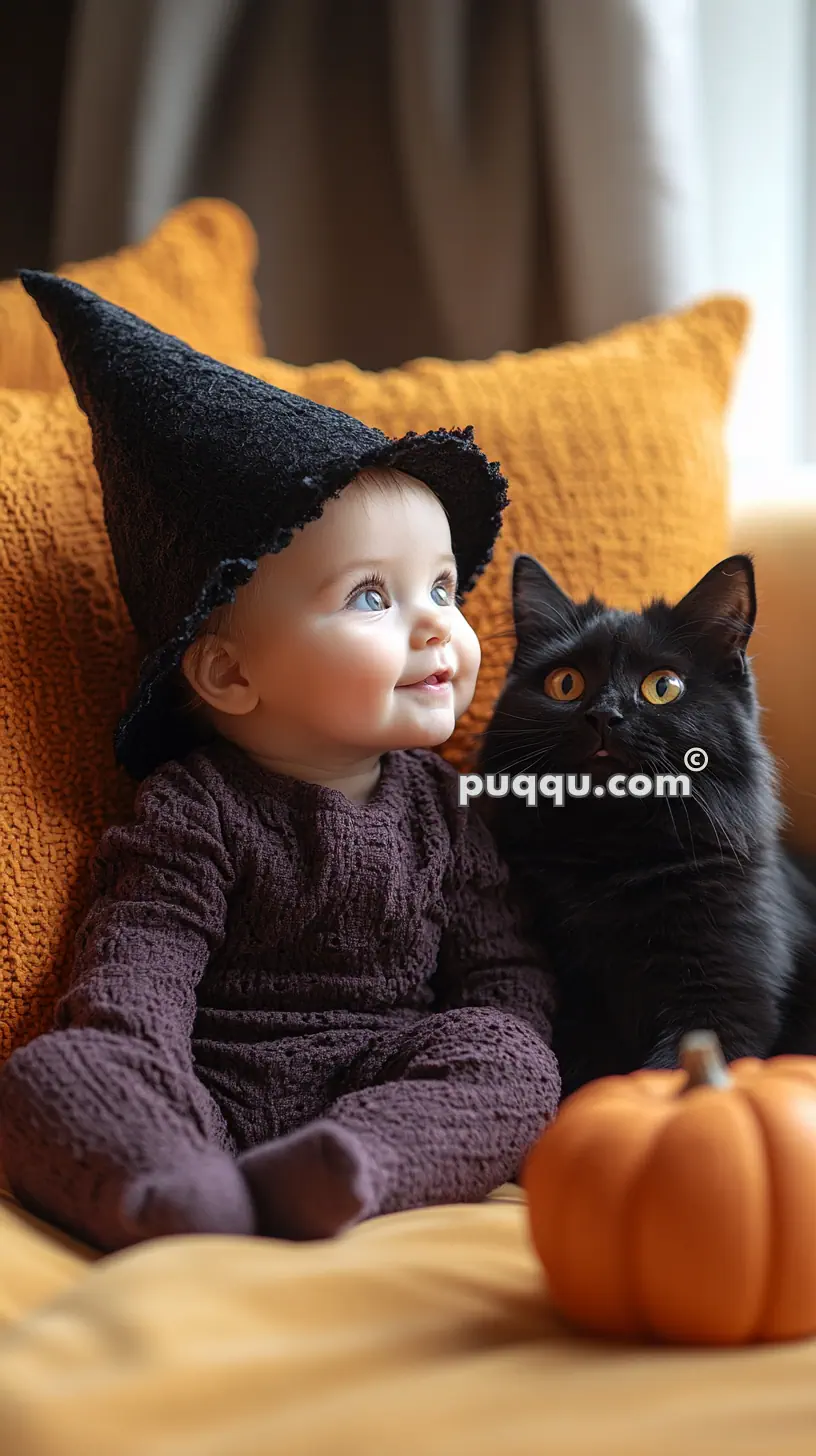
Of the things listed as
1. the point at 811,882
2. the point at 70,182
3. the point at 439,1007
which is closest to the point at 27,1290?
the point at 439,1007

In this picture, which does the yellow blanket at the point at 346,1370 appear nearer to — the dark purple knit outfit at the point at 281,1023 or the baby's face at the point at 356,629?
the dark purple knit outfit at the point at 281,1023

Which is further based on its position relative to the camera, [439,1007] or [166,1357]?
[439,1007]

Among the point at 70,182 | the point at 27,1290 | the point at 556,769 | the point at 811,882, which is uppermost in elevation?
the point at 70,182

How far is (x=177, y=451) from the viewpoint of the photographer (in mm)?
1018

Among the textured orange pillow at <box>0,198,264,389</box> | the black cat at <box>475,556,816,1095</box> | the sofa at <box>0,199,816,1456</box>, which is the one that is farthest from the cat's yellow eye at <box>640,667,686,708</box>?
the textured orange pillow at <box>0,198,264,389</box>

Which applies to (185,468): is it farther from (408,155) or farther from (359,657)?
(408,155)

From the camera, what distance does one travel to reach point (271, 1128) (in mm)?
986

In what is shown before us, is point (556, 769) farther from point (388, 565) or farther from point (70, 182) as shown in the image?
point (70, 182)

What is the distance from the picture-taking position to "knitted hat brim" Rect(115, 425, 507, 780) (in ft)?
3.21

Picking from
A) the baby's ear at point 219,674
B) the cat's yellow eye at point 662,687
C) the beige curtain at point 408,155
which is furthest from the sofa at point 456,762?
the beige curtain at point 408,155

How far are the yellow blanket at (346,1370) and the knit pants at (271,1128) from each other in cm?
5

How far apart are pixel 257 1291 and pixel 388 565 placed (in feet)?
1.91

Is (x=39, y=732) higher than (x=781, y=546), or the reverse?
(x=781, y=546)

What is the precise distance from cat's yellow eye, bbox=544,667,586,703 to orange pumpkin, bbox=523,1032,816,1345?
0.46m
